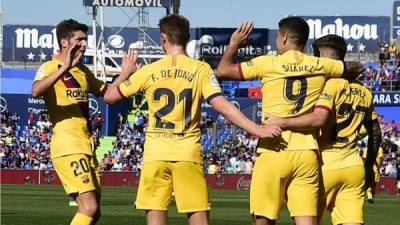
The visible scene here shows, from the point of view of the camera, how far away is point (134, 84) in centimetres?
989

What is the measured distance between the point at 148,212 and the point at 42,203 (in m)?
17.1

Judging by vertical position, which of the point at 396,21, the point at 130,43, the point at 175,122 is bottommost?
the point at 175,122

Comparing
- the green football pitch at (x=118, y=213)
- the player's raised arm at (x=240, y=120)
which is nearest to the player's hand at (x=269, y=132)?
the player's raised arm at (x=240, y=120)

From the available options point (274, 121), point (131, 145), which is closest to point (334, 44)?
point (274, 121)

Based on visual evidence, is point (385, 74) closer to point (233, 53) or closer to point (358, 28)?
point (358, 28)

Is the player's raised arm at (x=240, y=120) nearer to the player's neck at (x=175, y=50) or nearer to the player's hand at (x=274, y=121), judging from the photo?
the player's hand at (x=274, y=121)

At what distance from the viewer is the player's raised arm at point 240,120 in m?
9.70

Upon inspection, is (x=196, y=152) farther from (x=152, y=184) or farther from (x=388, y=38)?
(x=388, y=38)

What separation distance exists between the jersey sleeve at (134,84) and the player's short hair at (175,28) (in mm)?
405

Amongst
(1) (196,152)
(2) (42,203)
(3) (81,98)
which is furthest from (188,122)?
(2) (42,203)

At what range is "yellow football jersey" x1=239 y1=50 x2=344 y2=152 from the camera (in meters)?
10.0

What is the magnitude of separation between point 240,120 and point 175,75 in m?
0.71

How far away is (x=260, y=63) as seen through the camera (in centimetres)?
1012

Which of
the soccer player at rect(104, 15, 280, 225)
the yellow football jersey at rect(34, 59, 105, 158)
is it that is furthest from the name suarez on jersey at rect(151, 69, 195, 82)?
the yellow football jersey at rect(34, 59, 105, 158)
